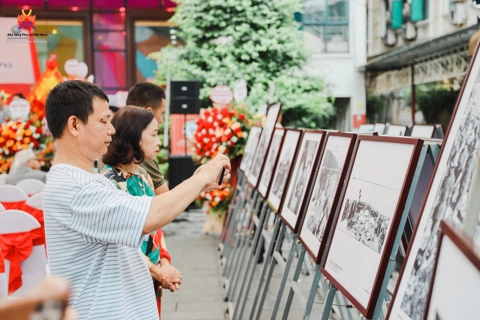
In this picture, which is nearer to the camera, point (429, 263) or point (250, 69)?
point (429, 263)

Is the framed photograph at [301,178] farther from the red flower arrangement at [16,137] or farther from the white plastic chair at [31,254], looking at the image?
the red flower arrangement at [16,137]

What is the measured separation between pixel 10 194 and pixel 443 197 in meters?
4.56

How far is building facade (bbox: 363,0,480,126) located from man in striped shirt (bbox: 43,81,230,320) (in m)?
9.95

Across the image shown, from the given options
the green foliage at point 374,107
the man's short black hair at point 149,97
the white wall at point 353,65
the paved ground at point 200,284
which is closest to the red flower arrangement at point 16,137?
the paved ground at point 200,284

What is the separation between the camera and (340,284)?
2.07 m

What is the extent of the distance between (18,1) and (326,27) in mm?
9844

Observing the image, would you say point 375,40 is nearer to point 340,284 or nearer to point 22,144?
point 22,144

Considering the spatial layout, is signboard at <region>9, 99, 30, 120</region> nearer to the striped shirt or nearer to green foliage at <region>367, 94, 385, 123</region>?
the striped shirt

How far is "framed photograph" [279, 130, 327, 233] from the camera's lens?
303 cm

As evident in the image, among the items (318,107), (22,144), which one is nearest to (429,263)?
(22,144)

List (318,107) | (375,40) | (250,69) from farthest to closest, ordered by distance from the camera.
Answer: (375,40) → (318,107) → (250,69)

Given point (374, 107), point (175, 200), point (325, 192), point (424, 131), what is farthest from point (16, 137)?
point (374, 107)

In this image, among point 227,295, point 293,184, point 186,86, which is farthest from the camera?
point 186,86

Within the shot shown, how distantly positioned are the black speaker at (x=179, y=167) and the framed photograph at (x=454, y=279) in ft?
32.5
